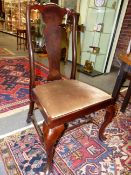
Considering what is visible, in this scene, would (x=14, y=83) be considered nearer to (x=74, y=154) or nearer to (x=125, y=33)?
(x=74, y=154)

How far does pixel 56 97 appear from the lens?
1.08 meters

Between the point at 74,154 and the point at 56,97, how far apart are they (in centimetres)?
54

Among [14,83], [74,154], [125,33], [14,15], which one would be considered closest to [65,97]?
[74,154]

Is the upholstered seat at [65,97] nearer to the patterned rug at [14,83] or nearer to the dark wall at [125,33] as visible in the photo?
the patterned rug at [14,83]

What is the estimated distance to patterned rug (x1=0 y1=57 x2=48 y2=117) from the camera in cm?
185

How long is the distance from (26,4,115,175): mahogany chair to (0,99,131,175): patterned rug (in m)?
0.11

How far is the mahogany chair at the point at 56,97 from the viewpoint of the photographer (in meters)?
0.94

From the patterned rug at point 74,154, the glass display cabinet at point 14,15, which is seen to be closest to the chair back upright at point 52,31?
the patterned rug at point 74,154

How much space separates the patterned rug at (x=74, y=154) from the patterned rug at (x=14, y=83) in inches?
19.5

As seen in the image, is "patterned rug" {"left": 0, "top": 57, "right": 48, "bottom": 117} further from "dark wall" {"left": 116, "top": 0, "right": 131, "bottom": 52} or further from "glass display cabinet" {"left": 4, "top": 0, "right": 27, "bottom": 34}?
"glass display cabinet" {"left": 4, "top": 0, "right": 27, "bottom": 34}

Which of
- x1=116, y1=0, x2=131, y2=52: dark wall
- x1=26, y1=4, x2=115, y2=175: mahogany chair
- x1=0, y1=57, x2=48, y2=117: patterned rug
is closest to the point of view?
x1=26, y1=4, x2=115, y2=175: mahogany chair

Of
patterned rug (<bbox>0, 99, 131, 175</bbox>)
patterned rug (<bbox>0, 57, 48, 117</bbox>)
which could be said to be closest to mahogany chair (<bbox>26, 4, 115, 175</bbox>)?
patterned rug (<bbox>0, 99, 131, 175</bbox>)

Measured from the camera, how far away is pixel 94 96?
1.17 m

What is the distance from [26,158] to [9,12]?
27.9 ft
